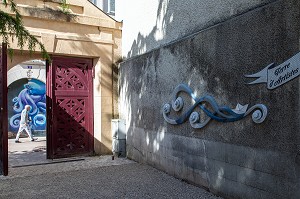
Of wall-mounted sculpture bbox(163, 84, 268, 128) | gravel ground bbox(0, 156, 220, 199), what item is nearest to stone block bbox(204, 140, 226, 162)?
wall-mounted sculpture bbox(163, 84, 268, 128)

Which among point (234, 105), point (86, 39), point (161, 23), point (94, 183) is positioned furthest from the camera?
point (86, 39)

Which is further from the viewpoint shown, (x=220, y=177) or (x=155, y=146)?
(x=155, y=146)

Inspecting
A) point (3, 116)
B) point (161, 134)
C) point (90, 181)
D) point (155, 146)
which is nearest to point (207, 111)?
point (161, 134)

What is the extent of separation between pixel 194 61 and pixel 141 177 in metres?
2.35

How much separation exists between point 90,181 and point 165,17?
342cm

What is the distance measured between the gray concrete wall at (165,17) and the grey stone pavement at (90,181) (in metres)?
2.60

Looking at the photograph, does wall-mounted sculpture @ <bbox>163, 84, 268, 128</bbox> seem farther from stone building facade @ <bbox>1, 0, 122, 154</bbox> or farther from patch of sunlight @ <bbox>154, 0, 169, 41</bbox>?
stone building facade @ <bbox>1, 0, 122, 154</bbox>

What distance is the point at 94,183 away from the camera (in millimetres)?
5008

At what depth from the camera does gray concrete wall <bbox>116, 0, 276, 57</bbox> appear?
417cm

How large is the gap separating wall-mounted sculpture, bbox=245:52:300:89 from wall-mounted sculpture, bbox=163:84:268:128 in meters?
0.30

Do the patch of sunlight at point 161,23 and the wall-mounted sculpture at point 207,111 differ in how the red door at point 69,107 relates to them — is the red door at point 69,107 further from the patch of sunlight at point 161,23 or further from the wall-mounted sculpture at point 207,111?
the wall-mounted sculpture at point 207,111

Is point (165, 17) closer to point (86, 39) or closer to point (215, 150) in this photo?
point (86, 39)

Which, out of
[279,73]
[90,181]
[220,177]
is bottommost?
[90,181]

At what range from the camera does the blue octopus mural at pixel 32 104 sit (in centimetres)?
1334
